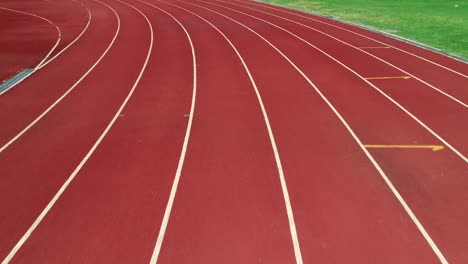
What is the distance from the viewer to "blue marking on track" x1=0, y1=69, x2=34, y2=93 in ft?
33.2

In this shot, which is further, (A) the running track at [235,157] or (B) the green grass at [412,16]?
(B) the green grass at [412,16]

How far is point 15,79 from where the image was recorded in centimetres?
1070

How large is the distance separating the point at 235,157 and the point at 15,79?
23.1ft

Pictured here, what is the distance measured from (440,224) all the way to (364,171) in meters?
1.43

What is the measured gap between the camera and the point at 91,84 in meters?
10.4

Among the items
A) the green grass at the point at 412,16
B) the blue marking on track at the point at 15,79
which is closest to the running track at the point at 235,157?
the blue marking on track at the point at 15,79

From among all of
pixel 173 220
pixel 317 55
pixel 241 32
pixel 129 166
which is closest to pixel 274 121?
pixel 129 166

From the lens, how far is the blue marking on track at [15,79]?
398 inches

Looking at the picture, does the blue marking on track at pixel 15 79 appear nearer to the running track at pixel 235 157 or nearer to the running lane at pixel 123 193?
the running track at pixel 235 157

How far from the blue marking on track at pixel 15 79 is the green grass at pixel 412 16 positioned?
12.5 m

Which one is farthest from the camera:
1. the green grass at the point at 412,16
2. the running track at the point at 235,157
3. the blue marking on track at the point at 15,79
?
the green grass at the point at 412,16

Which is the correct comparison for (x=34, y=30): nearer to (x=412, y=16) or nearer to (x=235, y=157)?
(x=235, y=157)

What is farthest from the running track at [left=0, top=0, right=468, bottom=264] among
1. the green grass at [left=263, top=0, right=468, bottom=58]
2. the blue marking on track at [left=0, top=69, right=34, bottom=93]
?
the green grass at [left=263, top=0, right=468, bottom=58]

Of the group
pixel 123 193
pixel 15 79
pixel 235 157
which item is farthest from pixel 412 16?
pixel 123 193
